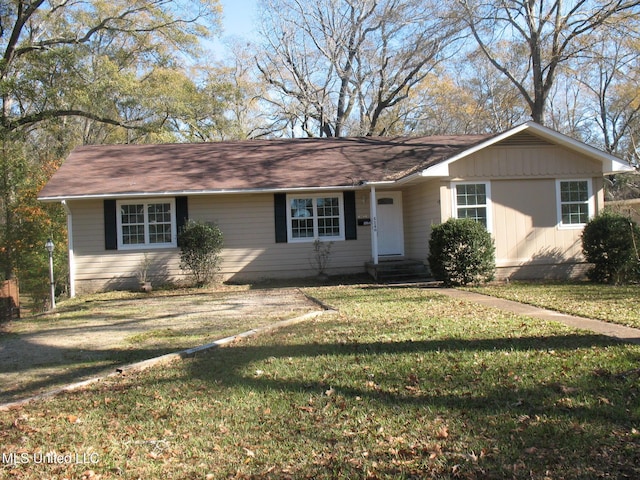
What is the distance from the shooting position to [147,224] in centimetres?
1539

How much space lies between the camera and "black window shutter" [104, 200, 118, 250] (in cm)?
1509

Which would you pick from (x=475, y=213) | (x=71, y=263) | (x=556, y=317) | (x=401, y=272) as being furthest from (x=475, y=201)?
(x=71, y=263)

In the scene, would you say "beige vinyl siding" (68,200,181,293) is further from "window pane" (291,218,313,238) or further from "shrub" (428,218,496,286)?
"shrub" (428,218,496,286)

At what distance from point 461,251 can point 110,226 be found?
31.8 feet

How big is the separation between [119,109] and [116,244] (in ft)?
48.8

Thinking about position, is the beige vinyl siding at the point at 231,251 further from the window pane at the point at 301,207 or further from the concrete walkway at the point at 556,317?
the concrete walkway at the point at 556,317

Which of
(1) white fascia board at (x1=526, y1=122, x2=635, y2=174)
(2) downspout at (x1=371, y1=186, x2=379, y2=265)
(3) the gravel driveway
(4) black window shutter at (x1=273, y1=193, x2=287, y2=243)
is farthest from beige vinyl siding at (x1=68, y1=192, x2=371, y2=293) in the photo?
(1) white fascia board at (x1=526, y1=122, x2=635, y2=174)

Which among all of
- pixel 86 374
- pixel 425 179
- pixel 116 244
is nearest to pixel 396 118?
pixel 425 179

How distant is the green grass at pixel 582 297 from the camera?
27.3ft

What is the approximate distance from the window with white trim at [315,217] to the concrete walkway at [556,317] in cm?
515

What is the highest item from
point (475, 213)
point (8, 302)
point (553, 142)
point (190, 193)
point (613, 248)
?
point (553, 142)

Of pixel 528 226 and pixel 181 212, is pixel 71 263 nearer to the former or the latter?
pixel 181 212

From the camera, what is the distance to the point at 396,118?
33844 mm

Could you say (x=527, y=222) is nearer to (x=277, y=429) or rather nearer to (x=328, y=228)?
(x=328, y=228)
